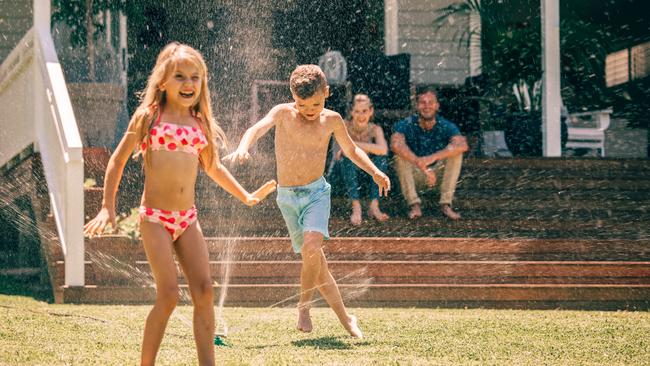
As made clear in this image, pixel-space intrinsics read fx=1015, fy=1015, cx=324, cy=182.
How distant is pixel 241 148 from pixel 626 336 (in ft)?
8.60

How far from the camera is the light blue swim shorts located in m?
6.14

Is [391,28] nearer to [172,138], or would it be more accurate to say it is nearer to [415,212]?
[415,212]

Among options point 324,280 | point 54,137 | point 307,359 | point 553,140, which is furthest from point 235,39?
point 307,359

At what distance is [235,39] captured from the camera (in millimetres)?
14266

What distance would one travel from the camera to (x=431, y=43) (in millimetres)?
14258

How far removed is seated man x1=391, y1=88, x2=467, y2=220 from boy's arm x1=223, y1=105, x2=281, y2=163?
3.16 metres

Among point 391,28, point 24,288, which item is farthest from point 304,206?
point 391,28

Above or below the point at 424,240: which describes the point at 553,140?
above

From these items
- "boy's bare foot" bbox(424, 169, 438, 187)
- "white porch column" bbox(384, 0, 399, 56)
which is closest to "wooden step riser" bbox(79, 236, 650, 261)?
"boy's bare foot" bbox(424, 169, 438, 187)

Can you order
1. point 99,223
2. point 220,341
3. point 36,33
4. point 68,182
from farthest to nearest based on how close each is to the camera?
point 36,33 → point 68,182 → point 220,341 → point 99,223

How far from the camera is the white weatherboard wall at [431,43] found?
14.2 metres

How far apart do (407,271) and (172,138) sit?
4.02 meters

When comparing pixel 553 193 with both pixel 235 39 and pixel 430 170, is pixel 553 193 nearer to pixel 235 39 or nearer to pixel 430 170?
pixel 430 170

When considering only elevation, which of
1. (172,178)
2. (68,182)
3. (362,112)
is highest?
(362,112)
